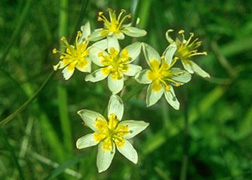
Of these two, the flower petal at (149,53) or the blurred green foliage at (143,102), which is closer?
the flower petal at (149,53)

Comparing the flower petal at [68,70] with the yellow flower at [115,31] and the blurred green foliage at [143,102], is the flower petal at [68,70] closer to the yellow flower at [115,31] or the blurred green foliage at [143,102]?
the yellow flower at [115,31]

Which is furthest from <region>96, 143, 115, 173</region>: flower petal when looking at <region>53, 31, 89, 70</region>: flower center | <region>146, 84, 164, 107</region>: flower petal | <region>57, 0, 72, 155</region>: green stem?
<region>57, 0, 72, 155</region>: green stem

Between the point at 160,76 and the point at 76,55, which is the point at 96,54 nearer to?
the point at 76,55

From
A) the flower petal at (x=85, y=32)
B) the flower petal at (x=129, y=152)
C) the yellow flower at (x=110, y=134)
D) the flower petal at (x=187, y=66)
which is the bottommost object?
the flower petal at (x=129, y=152)

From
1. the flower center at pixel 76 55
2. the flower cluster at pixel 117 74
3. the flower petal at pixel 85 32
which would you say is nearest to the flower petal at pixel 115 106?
the flower cluster at pixel 117 74

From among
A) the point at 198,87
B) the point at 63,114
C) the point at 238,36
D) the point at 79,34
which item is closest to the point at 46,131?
the point at 63,114

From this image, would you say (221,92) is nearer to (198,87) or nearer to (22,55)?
(198,87)

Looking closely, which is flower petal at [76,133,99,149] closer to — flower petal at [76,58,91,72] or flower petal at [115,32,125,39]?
flower petal at [76,58,91,72]
